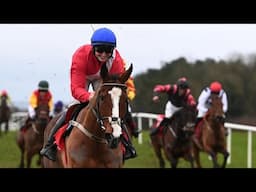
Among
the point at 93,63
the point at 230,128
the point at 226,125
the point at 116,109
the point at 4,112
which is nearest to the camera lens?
the point at 116,109

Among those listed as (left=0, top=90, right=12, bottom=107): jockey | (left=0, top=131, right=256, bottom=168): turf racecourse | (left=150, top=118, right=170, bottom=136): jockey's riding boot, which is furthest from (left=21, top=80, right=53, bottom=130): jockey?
(left=0, top=90, right=12, bottom=107): jockey

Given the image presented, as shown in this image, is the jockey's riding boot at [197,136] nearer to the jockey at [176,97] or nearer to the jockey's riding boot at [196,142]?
the jockey's riding boot at [196,142]

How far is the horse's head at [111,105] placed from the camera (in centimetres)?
463

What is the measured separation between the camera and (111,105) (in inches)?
185

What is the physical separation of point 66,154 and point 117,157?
51 cm

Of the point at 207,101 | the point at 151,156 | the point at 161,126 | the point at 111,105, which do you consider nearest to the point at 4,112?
the point at 151,156

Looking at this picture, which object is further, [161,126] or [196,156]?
[196,156]

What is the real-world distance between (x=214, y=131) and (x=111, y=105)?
7.10 m

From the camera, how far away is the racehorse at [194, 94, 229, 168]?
1132 centimetres

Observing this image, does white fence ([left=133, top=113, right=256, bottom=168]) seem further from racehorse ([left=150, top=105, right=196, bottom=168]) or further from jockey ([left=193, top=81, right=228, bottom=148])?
racehorse ([left=150, top=105, right=196, bottom=168])

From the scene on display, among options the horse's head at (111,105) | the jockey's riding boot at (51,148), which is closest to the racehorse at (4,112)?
the jockey's riding boot at (51,148)

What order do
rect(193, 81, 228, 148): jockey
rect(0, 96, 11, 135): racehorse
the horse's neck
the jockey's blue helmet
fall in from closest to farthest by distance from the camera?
the jockey's blue helmet, rect(193, 81, 228, 148): jockey, the horse's neck, rect(0, 96, 11, 135): racehorse

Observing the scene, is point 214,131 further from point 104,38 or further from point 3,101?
point 3,101
